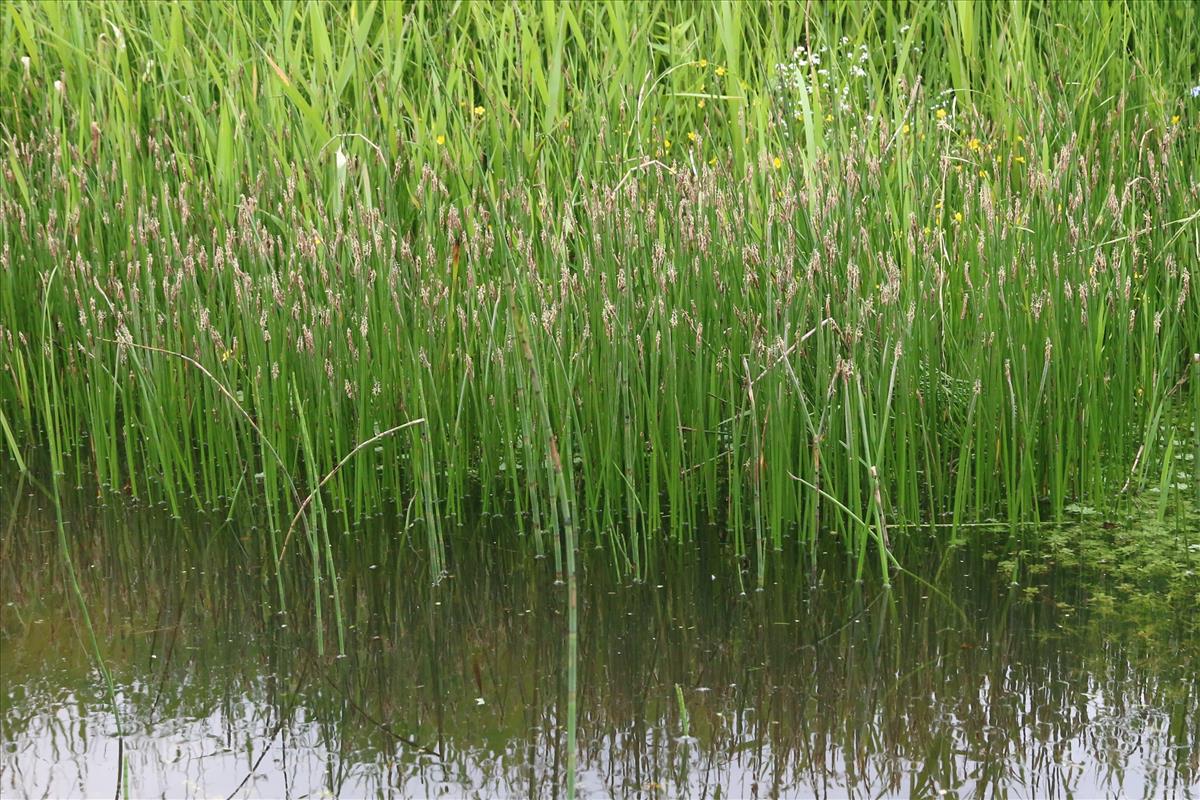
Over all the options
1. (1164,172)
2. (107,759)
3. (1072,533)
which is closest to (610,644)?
(107,759)

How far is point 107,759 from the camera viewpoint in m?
2.16

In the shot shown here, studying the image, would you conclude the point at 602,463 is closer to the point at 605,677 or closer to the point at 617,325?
the point at 617,325

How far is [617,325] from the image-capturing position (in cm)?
285

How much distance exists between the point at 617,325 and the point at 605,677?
806 millimetres

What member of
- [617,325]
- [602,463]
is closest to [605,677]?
[602,463]

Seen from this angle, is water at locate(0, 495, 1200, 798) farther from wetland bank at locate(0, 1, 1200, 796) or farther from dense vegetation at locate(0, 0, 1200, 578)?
dense vegetation at locate(0, 0, 1200, 578)

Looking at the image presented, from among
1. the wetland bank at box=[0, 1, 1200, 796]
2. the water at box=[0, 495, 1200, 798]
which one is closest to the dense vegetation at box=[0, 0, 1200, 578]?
the wetland bank at box=[0, 1, 1200, 796]

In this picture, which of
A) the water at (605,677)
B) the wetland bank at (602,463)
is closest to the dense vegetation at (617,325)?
the wetland bank at (602,463)

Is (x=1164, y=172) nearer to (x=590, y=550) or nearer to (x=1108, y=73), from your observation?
(x=1108, y=73)

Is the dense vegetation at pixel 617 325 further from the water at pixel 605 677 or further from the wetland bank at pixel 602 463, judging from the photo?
the water at pixel 605 677

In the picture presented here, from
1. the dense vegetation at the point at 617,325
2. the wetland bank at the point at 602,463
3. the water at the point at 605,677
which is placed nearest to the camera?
the water at the point at 605,677

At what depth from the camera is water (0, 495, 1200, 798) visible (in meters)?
2.10

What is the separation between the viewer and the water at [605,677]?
210cm

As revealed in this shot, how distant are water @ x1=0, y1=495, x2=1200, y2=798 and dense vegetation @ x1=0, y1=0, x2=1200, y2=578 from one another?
149 millimetres
